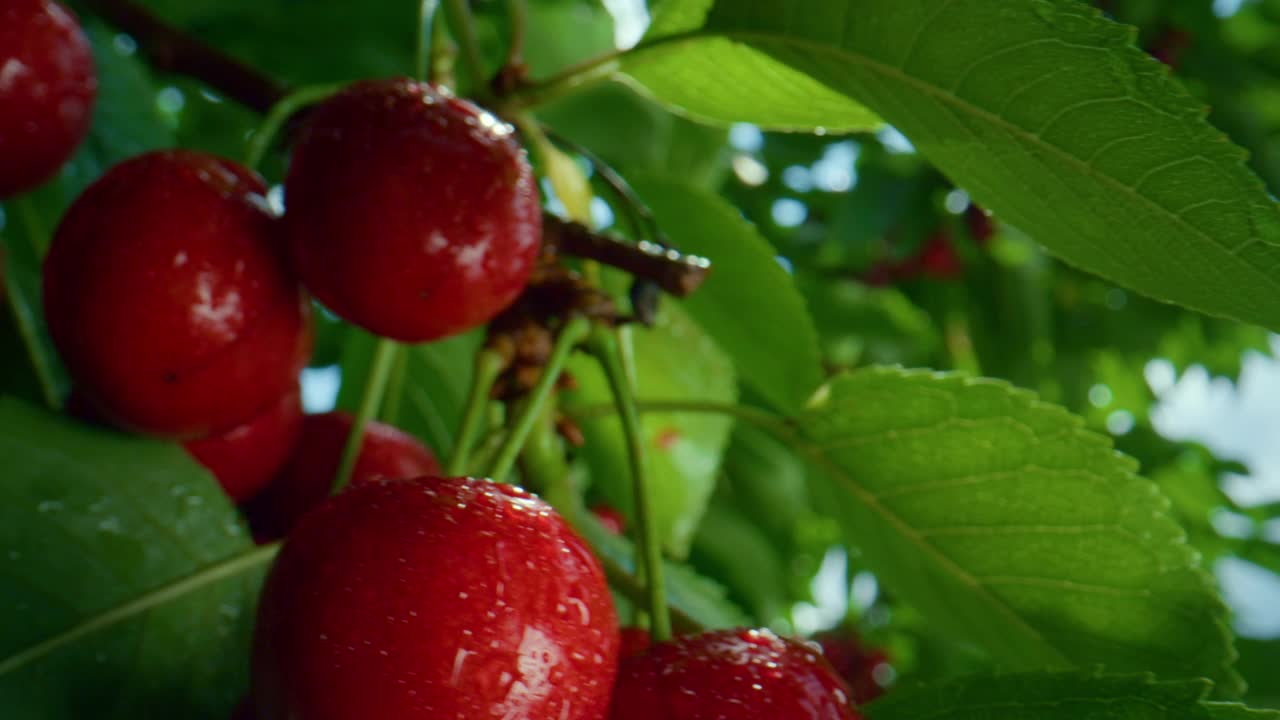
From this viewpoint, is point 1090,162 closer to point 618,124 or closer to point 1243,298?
point 1243,298

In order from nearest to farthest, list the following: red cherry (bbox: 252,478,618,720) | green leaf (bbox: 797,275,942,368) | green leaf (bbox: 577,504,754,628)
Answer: red cherry (bbox: 252,478,618,720) < green leaf (bbox: 577,504,754,628) < green leaf (bbox: 797,275,942,368)

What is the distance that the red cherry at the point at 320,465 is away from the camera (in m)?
0.90

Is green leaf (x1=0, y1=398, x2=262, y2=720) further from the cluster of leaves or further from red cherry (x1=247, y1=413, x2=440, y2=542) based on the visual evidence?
red cherry (x1=247, y1=413, x2=440, y2=542)

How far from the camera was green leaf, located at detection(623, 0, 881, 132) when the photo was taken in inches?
33.3

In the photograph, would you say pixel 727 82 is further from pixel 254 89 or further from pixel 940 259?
pixel 940 259

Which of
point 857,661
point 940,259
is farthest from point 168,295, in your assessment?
point 857,661

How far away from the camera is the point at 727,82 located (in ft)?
2.90

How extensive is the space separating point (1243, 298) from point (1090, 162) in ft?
0.34

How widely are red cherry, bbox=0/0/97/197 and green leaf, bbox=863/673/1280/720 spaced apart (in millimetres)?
681

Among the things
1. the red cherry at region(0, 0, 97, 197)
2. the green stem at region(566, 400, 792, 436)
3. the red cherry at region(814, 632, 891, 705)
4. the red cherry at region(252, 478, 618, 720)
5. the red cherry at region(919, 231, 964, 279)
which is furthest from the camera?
the red cherry at region(814, 632, 891, 705)

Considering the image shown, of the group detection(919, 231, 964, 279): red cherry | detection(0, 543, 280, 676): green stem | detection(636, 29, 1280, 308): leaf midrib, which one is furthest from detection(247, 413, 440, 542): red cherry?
detection(919, 231, 964, 279): red cherry

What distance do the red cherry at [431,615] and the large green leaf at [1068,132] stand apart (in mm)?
317

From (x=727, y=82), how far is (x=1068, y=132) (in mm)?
299

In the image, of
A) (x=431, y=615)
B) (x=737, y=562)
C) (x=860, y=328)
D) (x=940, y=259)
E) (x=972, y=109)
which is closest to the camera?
(x=431, y=615)
